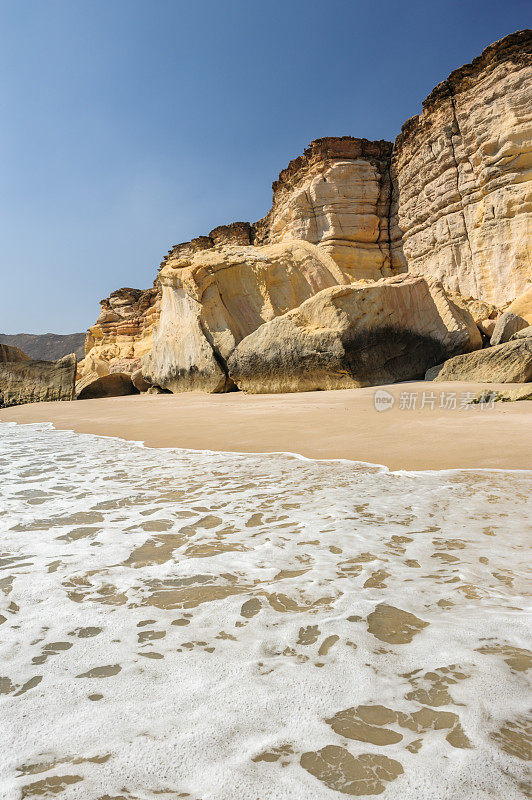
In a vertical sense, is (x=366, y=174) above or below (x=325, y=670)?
above

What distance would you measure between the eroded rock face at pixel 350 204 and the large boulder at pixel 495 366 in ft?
46.7

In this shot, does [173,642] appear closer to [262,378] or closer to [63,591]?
[63,591]

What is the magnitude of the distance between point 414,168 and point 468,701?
2034 cm

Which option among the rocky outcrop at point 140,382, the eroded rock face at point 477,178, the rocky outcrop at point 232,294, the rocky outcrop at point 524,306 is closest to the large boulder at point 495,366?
the rocky outcrop at point 232,294

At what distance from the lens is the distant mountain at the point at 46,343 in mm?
61250

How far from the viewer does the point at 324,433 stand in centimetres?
393

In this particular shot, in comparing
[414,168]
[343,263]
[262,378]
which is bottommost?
[262,378]

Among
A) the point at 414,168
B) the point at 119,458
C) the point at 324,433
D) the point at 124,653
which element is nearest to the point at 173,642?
the point at 124,653

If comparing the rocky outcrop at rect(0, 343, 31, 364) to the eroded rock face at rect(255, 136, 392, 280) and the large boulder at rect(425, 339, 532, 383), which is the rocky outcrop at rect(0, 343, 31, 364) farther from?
the large boulder at rect(425, 339, 532, 383)

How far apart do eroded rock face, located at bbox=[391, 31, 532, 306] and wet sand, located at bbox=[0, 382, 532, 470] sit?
971 centimetres

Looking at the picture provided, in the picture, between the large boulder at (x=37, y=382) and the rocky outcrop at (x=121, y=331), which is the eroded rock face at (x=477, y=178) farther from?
the rocky outcrop at (x=121, y=331)

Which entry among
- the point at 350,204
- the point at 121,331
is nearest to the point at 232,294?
the point at 350,204

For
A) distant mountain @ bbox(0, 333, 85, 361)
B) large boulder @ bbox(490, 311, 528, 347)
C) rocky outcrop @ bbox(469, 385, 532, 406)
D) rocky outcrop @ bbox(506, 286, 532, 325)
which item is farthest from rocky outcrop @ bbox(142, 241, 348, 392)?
distant mountain @ bbox(0, 333, 85, 361)

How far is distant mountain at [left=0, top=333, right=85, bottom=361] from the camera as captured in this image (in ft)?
201
